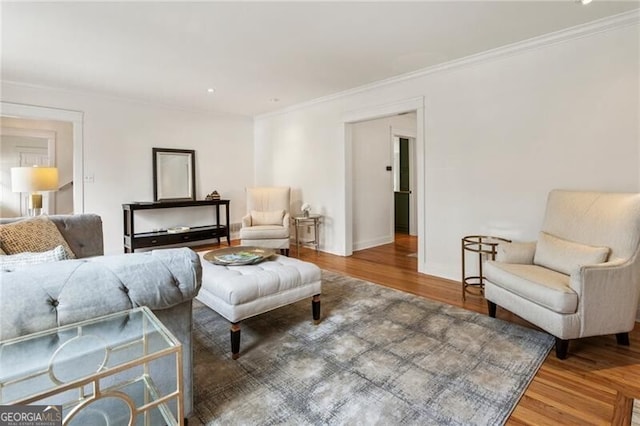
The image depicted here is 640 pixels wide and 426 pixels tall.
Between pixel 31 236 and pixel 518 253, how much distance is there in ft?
11.8

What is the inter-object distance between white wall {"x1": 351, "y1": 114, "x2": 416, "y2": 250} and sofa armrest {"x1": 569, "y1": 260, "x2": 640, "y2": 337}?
350cm

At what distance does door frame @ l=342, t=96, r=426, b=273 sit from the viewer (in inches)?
155

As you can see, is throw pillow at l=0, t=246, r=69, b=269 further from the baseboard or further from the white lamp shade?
the baseboard

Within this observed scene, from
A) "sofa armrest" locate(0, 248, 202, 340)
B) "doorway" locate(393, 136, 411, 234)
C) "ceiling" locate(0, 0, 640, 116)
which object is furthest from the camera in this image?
"doorway" locate(393, 136, 411, 234)

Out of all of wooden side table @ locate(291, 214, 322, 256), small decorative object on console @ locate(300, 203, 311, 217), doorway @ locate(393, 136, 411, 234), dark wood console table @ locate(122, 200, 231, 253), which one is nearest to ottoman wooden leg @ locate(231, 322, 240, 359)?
wooden side table @ locate(291, 214, 322, 256)

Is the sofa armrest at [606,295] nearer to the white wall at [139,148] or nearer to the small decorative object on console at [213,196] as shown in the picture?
the small decorative object on console at [213,196]

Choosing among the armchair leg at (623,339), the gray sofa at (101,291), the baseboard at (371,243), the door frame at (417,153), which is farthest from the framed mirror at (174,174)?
the armchair leg at (623,339)

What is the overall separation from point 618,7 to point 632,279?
2.05 m

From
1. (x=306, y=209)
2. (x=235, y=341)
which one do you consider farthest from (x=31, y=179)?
(x=306, y=209)

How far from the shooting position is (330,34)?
2.88m

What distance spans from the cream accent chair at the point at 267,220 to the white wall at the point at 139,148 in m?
1.09

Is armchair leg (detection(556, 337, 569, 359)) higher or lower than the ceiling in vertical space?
lower

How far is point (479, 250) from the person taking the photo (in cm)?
315

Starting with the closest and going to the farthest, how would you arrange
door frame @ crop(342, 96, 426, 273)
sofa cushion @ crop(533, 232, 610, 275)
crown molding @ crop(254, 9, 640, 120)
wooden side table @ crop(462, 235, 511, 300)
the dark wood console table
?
sofa cushion @ crop(533, 232, 610, 275) → crown molding @ crop(254, 9, 640, 120) → wooden side table @ crop(462, 235, 511, 300) → door frame @ crop(342, 96, 426, 273) → the dark wood console table
